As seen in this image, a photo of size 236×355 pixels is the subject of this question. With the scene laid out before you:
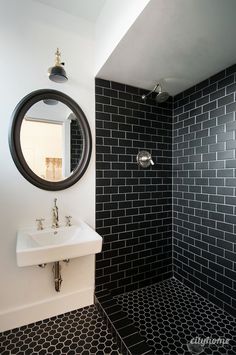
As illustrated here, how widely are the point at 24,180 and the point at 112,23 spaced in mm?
1386

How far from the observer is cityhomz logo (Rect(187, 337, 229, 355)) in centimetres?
128

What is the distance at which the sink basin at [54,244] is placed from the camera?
1140mm

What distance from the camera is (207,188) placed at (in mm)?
1774

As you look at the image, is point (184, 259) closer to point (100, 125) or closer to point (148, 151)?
point (148, 151)

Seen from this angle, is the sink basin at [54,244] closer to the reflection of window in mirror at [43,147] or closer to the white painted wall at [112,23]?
the reflection of window in mirror at [43,147]

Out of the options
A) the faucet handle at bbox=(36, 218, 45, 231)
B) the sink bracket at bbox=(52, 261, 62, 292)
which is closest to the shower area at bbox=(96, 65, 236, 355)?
the sink bracket at bbox=(52, 261, 62, 292)

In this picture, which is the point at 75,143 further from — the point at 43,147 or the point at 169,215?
the point at 169,215

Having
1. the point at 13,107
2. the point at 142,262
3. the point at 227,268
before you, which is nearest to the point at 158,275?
the point at 142,262

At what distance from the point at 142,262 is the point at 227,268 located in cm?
81

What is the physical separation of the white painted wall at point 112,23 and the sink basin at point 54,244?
1426 millimetres

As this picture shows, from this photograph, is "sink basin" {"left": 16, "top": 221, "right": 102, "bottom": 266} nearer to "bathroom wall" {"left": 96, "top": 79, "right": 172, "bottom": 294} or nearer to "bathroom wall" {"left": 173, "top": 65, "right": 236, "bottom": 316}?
"bathroom wall" {"left": 96, "top": 79, "right": 172, "bottom": 294}

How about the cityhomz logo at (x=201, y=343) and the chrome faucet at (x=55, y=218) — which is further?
the chrome faucet at (x=55, y=218)

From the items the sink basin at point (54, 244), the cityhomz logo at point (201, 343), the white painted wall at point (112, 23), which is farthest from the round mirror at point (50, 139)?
the cityhomz logo at point (201, 343)

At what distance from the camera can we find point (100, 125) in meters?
1.75
